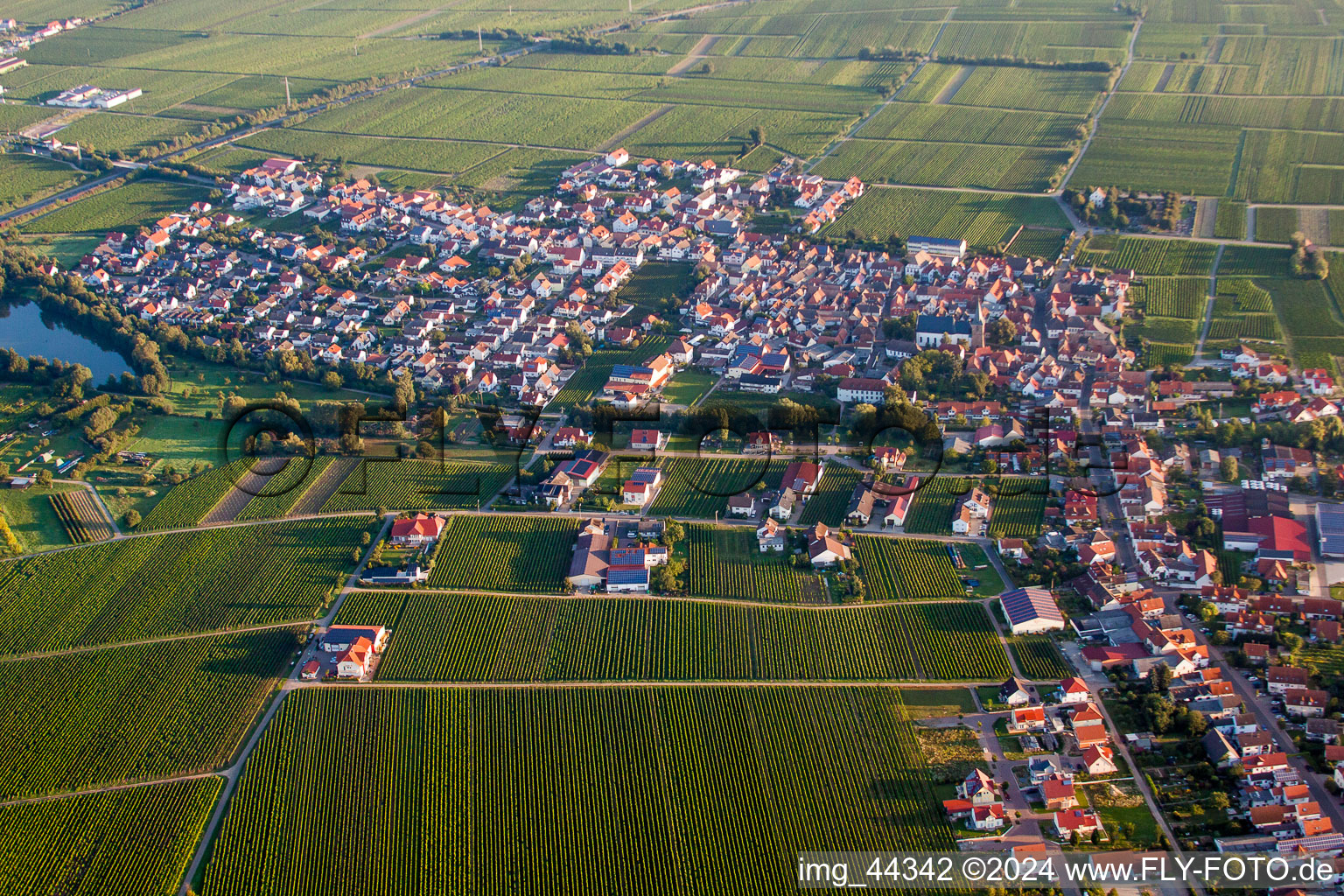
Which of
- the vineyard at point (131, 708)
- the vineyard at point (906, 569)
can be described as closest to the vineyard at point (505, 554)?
the vineyard at point (131, 708)

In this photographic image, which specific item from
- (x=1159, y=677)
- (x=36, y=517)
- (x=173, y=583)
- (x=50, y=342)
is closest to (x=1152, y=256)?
(x=1159, y=677)

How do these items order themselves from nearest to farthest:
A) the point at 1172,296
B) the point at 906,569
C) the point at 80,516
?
the point at 906,569, the point at 80,516, the point at 1172,296

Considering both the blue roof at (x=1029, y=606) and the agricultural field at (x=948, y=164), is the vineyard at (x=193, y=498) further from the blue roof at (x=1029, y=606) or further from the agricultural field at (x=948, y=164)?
the agricultural field at (x=948, y=164)

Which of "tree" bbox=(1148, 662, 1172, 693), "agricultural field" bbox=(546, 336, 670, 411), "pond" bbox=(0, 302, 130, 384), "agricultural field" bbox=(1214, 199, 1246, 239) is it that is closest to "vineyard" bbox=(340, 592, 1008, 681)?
"tree" bbox=(1148, 662, 1172, 693)

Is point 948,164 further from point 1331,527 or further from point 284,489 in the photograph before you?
point 284,489

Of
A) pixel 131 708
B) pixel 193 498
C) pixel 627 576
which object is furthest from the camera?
pixel 193 498

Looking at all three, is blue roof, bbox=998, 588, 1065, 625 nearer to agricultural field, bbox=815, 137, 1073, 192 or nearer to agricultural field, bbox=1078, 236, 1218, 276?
agricultural field, bbox=1078, 236, 1218, 276

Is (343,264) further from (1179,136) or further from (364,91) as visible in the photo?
(1179,136)
